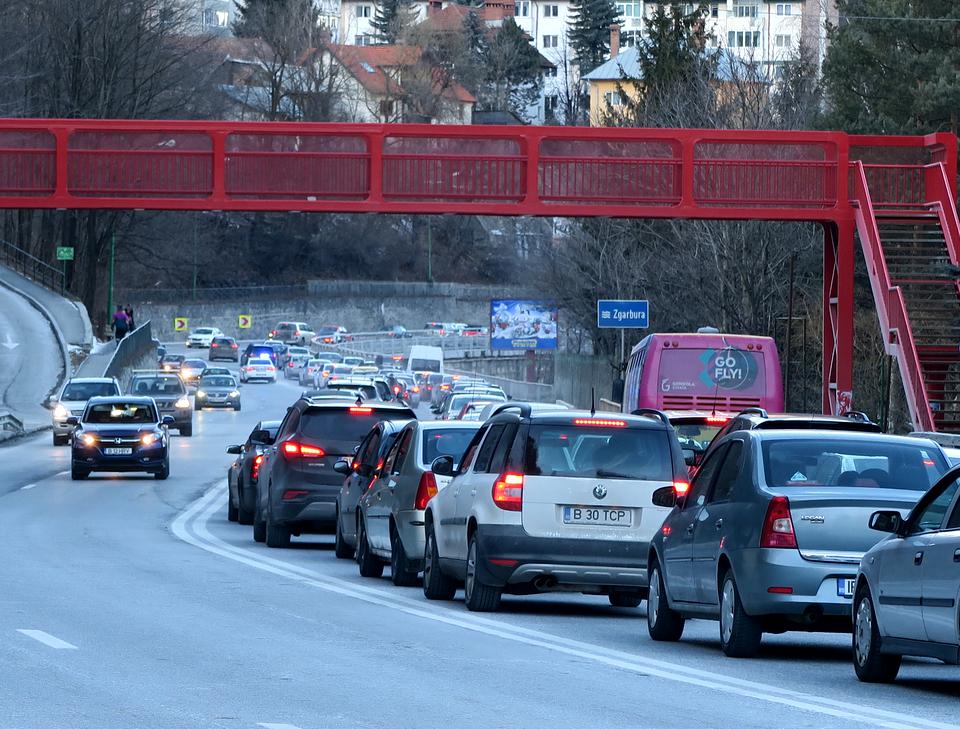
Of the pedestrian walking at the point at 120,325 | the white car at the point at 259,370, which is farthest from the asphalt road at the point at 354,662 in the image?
the white car at the point at 259,370

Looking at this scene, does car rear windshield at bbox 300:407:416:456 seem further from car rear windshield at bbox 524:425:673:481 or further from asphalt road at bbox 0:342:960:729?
car rear windshield at bbox 524:425:673:481

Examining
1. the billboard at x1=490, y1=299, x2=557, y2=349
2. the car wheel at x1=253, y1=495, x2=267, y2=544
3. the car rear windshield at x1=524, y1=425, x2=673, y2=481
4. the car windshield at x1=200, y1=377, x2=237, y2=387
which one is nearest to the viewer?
the car rear windshield at x1=524, y1=425, x2=673, y2=481

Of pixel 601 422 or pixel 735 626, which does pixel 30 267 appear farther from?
pixel 735 626

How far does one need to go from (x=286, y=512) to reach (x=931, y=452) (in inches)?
437

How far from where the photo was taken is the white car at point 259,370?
100 metres

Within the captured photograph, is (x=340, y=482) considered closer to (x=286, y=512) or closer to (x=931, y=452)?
(x=286, y=512)

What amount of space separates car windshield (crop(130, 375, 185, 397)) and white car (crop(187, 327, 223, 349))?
214 feet

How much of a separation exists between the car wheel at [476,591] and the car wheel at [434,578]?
86 cm

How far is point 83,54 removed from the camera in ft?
286

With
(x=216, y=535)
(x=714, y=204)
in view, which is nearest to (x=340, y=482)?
(x=216, y=535)

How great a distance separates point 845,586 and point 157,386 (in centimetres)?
4634

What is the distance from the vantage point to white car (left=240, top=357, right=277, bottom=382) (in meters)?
100

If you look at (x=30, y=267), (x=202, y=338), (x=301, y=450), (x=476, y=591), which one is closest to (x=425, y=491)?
(x=476, y=591)

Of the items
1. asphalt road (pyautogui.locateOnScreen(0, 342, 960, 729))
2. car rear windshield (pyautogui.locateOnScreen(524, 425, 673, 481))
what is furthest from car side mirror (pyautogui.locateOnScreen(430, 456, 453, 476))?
car rear windshield (pyautogui.locateOnScreen(524, 425, 673, 481))
